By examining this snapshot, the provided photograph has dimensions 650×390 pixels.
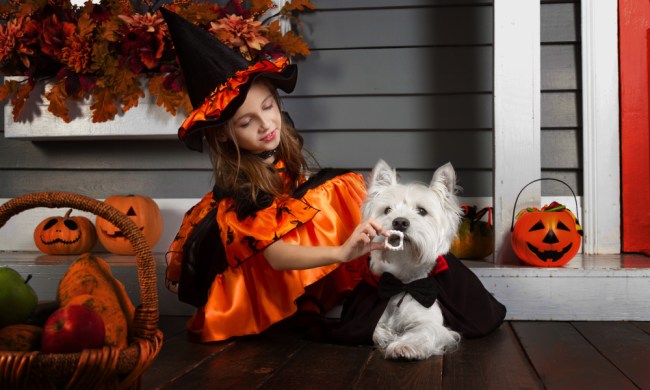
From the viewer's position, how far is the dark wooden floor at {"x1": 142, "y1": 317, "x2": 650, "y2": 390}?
74.1 inches

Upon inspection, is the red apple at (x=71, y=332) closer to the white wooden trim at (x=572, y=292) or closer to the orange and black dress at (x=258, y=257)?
the orange and black dress at (x=258, y=257)

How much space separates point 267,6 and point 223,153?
1.25 metres

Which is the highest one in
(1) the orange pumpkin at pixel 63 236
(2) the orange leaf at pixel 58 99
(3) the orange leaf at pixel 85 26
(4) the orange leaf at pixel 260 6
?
(4) the orange leaf at pixel 260 6

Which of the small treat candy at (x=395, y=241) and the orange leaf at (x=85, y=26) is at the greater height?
the orange leaf at (x=85, y=26)

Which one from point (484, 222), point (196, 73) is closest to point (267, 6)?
point (196, 73)

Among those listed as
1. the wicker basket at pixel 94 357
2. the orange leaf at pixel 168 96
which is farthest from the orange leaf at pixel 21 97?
the wicker basket at pixel 94 357

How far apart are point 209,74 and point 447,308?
4.02 ft

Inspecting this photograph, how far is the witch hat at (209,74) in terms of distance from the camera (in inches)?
91.1

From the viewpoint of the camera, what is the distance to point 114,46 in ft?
11.3

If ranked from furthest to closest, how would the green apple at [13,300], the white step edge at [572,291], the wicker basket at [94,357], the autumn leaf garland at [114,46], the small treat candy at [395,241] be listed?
the autumn leaf garland at [114,46] < the white step edge at [572,291] < the small treat candy at [395,241] < the green apple at [13,300] < the wicker basket at [94,357]

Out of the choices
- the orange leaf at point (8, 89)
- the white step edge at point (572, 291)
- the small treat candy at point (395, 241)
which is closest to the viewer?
the small treat candy at point (395, 241)

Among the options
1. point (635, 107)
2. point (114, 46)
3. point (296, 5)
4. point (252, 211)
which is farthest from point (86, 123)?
point (635, 107)

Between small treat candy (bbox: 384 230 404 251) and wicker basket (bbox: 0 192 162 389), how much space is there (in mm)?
814

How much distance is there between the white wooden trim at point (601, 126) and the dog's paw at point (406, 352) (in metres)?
1.74
